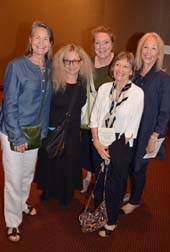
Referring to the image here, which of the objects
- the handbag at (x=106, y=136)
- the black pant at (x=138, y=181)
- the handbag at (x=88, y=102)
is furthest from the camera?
the black pant at (x=138, y=181)

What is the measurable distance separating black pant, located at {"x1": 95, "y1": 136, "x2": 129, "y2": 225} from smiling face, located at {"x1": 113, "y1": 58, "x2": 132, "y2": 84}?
406 mm

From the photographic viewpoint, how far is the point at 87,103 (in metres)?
2.39

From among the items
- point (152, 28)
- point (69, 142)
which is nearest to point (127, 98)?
point (69, 142)

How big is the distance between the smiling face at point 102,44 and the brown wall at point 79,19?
13.2 ft

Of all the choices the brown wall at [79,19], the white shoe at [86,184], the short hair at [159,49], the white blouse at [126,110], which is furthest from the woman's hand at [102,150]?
the brown wall at [79,19]

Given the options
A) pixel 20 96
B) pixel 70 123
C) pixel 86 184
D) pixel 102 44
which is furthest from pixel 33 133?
pixel 86 184

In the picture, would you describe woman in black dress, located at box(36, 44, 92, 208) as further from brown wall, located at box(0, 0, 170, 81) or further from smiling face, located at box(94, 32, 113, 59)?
brown wall, located at box(0, 0, 170, 81)

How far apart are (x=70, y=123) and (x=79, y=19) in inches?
Result: 224

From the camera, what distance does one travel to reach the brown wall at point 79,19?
19.6ft

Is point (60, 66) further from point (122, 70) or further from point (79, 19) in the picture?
→ point (79, 19)

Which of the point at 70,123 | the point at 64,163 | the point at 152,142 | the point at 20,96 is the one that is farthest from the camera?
the point at 64,163

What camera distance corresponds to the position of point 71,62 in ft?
7.10

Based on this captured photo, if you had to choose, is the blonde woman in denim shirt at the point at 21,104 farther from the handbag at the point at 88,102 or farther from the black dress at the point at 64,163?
the handbag at the point at 88,102

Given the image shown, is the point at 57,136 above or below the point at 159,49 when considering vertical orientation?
below
